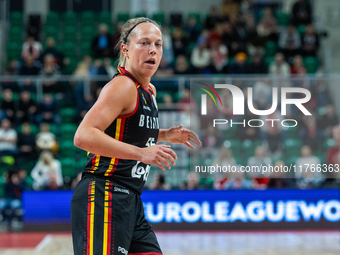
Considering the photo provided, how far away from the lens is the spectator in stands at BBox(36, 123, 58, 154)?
9.21 m

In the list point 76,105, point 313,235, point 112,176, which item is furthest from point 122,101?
point 76,105

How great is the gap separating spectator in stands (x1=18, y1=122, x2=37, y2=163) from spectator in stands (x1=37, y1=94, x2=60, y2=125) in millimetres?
360

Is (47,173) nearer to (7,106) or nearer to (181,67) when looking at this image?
(7,106)

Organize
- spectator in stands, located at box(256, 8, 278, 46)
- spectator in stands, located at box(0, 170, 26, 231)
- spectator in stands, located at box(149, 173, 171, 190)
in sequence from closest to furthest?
spectator in stands, located at box(149, 173, 171, 190), spectator in stands, located at box(0, 170, 26, 231), spectator in stands, located at box(256, 8, 278, 46)

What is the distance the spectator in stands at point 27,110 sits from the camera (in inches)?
377

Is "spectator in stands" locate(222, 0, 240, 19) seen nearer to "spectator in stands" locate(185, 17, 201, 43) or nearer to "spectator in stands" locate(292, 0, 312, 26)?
"spectator in stands" locate(185, 17, 201, 43)

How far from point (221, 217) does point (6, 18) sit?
10229 millimetres

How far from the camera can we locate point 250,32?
12750 mm

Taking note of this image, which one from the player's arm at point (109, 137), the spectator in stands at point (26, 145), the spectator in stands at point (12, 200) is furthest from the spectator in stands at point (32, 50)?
the player's arm at point (109, 137)

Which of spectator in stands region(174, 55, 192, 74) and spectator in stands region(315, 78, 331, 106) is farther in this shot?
spectator in stands region(174, 55, 192, 74)

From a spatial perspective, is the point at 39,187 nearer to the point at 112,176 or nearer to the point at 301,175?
the point at 301,175

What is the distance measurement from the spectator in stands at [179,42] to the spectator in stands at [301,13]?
350 centimetres

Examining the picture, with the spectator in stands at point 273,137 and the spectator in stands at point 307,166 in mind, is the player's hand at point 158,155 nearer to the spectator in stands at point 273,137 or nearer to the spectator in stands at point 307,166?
the spectator in stands at point 307,166

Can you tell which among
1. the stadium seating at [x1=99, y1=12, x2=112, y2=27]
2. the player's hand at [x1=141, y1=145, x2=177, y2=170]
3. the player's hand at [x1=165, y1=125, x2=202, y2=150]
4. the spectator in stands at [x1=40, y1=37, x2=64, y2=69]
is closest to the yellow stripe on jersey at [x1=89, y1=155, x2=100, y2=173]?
the player's hand at [x1=141, y1=145, x2=177, y2=170]
